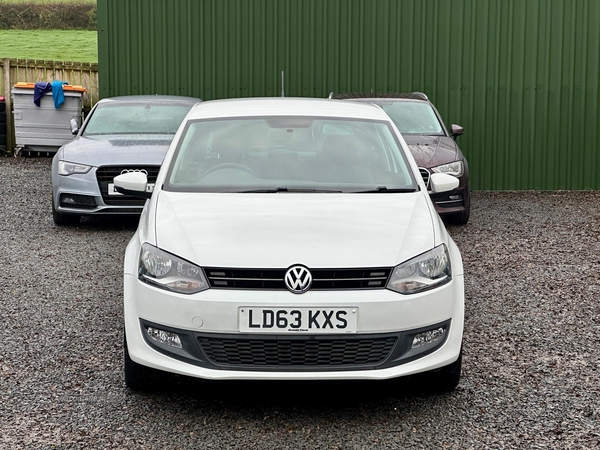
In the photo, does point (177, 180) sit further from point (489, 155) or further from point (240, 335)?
point (489, 155)

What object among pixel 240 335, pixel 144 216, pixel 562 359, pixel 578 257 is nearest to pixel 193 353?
pixel 240 335

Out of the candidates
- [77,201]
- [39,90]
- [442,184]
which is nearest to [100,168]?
[77,201]

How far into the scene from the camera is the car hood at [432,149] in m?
11.4

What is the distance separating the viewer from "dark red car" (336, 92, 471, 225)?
447 inches

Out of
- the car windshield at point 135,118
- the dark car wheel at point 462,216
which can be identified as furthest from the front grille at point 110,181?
the dark car wheel at point 462,216

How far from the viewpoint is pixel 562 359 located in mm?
6020

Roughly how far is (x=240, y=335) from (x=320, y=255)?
1.73 ft

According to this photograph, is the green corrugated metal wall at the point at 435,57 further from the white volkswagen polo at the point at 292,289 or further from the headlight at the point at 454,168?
the white volkswagen polo at the point at 292,289

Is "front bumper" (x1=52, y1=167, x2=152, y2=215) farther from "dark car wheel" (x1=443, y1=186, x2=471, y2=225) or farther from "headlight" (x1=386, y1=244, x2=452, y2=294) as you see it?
"headlight" (x1=386, y1=244, x2=452, y2=294)

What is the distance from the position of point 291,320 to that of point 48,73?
18584 mm

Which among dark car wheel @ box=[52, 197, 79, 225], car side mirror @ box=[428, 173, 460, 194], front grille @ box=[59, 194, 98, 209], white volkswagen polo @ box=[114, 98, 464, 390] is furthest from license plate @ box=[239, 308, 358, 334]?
dark car wheel @ box=[52, 197, 79, 225]

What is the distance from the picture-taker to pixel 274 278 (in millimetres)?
4715

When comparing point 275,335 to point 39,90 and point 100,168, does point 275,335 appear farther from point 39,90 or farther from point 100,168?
point 39,90

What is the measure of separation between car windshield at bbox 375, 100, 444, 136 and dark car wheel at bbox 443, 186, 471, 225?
3.92ft
